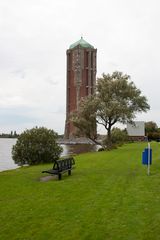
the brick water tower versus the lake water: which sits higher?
the brick water tower

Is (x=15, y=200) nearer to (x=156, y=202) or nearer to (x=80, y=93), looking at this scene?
(x=156, y=202)

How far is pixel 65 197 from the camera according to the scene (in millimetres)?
10945

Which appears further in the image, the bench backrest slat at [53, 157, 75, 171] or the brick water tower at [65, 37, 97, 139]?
the brick water tower at [65, 37, 97, 139]

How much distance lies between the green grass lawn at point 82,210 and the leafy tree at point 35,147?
1503 centimetres

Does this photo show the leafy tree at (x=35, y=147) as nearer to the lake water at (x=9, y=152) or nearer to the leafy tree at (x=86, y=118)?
the lake water at (x=9, y=152)

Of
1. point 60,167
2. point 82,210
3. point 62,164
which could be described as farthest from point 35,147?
point 82,210

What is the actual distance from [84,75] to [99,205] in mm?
166536

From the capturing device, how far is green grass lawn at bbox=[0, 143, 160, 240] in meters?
7.27

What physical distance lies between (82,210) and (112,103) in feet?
115

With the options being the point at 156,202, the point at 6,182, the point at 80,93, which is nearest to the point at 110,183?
the point at 156,202

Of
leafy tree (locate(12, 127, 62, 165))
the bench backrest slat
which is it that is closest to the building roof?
leafy tree (locate(12, 127, 62, 165))

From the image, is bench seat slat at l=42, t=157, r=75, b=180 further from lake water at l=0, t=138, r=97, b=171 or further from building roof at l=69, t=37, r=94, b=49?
building roof at l=69, t=37, r=94, b=49

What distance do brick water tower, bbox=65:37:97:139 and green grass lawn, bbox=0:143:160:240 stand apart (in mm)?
153122

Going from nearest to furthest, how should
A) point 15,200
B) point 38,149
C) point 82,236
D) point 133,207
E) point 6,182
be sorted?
point 82,236
point 133,207
point 15,200
point 6,182
point 38,149
